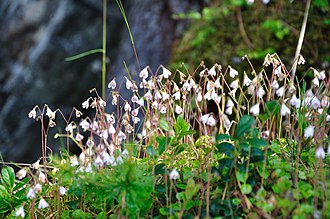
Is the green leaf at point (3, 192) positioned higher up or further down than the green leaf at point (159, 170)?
further down

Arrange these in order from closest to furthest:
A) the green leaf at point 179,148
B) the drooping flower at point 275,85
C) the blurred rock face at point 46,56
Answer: the green leaf at point 179,148, the drooping flower at point 275,85, the blurred rock face at point 46,56

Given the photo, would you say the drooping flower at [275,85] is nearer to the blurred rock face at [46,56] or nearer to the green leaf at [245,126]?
the green leaf at [245,126]

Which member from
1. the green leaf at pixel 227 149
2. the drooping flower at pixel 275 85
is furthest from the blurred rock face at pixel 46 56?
the green leaf at pixel 227 149

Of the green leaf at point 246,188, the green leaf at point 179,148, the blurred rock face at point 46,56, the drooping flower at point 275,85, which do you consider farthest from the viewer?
the blurred rock face at point 46,56

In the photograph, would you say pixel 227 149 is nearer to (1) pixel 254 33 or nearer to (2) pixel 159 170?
(2) pixel 159 170

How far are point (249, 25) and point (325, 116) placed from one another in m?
2.47

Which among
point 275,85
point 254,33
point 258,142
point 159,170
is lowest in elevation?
point 159,170

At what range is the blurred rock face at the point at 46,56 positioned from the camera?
516 cm

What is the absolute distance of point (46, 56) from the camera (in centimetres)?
522

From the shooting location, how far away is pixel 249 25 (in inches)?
168

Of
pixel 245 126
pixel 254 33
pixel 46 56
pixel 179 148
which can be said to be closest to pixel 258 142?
pixel 245 126

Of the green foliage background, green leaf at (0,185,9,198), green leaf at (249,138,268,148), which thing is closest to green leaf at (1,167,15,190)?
green leaf at (0,185,9,198)

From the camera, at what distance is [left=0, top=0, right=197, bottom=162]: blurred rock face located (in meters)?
5.16

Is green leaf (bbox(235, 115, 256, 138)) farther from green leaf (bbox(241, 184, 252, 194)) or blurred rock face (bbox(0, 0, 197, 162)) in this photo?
blurred rock face (bbox(0, 0, 197, 162))
